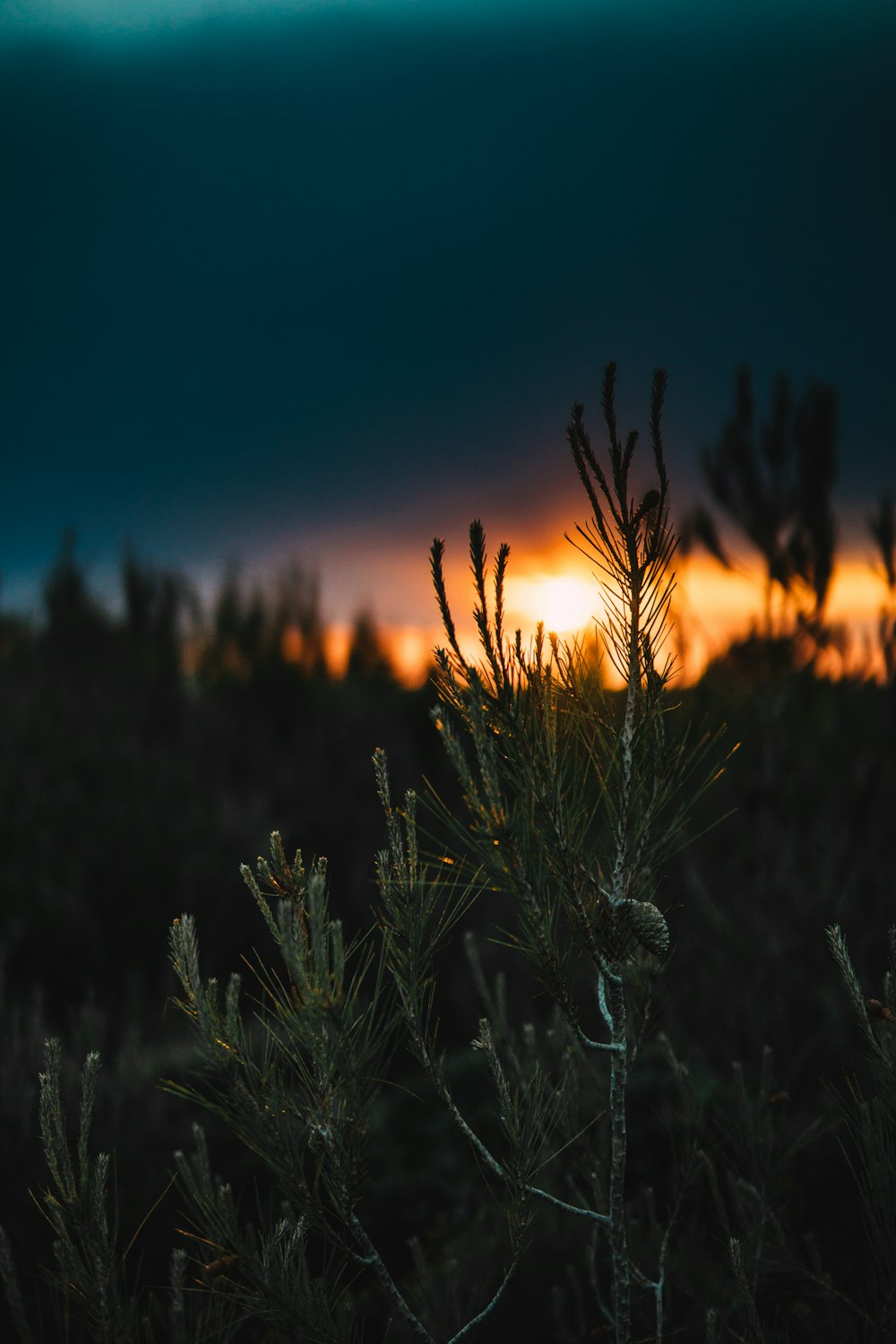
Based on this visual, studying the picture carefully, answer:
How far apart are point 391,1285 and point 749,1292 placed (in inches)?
26.2

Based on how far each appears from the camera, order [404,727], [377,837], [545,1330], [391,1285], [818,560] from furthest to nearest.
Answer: [404,727]
[377,837]
[818,560]
[545,1330]
[391,1285]

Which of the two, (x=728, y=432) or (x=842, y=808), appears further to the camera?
(x=842, y=808)

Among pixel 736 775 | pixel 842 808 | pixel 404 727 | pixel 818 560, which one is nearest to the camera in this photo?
pixel 818 560

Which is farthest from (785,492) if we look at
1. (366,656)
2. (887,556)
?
(366,656)

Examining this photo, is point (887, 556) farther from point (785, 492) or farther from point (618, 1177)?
point (618, 1177)

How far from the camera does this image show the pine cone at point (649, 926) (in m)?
1.46

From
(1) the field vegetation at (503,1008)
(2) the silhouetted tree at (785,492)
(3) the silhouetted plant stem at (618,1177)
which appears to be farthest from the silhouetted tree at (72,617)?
(3) the silhouetted plant stem at (618,1177)

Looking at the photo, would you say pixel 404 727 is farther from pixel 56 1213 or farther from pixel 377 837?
pixel 56 1213

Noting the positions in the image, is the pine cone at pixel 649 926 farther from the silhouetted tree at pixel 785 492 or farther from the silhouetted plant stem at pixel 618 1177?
the silhouetted tree at pixel 785 492

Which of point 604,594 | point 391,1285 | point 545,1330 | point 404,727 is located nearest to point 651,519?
point 604,594

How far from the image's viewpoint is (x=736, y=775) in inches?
341

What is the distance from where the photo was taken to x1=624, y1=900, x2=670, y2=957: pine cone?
146cm

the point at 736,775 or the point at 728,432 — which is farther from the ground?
the point at 728,432

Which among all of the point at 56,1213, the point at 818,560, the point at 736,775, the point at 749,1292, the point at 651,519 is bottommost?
the point at 749,1292
